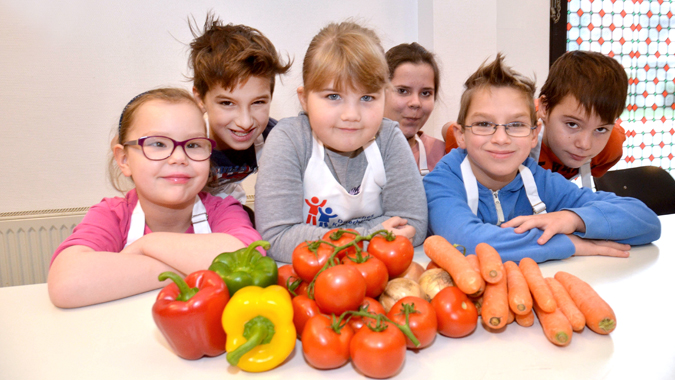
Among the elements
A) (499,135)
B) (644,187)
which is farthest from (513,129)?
(644,187)

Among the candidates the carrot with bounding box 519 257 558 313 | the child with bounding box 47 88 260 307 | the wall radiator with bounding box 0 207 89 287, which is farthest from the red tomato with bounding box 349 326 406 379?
the wall radiator with bounding box 0 207 89 287

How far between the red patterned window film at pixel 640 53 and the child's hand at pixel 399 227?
2.95 m

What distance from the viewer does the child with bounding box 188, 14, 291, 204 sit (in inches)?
59.8

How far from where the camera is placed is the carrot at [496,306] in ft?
2.68

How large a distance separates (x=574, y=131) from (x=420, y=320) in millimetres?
1312

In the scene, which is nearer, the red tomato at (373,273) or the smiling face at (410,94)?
the red tomato at (373,273)

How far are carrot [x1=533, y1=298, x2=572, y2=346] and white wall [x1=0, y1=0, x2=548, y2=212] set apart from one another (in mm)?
2395

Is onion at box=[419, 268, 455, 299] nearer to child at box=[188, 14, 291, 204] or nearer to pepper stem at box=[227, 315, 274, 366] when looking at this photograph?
pepper stem at box=[227, 315, 274, 366]

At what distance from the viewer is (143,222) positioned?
4.33 ft

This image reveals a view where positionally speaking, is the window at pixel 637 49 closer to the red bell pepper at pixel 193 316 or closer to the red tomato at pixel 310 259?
the red tomato at pixel 310 259

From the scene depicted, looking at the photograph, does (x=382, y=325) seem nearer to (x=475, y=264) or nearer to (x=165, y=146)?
(x=475, y=264)

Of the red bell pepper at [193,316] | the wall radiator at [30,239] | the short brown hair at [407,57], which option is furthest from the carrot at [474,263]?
the wall radiator at [30,239]

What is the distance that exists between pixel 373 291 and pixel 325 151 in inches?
26.7

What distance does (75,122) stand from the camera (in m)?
2.68
